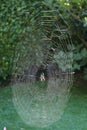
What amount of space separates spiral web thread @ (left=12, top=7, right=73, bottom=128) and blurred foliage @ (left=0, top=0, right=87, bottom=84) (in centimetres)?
7

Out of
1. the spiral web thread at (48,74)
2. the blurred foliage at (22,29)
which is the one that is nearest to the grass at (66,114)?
the spiral web thread at (48,74)

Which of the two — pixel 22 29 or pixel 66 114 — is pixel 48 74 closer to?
pixel 22 29

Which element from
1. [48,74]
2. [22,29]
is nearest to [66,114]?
[48,74]

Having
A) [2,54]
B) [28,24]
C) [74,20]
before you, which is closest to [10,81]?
[2,54]

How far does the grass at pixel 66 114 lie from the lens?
5.43 metres

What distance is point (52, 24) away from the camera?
684 cm

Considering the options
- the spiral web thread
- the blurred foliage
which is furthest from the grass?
the blurred foliage

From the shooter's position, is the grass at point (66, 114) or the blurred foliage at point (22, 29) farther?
the blurred foliage at point (22, 29)

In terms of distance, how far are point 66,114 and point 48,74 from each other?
101cm

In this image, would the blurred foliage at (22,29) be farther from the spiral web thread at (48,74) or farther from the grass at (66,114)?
the grass at (66,114)

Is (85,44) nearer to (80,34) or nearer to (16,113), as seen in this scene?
(80,34)

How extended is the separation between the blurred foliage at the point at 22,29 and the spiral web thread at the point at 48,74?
2.9 inches

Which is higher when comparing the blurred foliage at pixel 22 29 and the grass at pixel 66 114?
the blurred foliage at pixel 22 29

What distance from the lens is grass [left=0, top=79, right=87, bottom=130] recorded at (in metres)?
5.43
